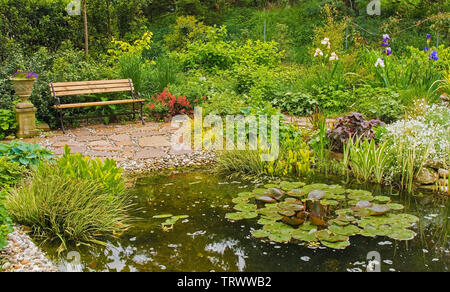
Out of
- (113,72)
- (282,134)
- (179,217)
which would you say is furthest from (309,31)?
(179,217)

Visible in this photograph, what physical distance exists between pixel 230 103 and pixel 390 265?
4.35m

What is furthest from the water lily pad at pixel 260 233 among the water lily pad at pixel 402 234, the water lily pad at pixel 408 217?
the water lily pad at pixel 408 217

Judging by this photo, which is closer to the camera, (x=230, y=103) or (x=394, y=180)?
(x=394, y=180)

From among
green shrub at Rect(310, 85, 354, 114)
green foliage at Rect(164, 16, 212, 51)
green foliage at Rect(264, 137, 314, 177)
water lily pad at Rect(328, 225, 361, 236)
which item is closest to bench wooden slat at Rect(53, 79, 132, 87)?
green shrub at Rect(310, 85, 354, 114)

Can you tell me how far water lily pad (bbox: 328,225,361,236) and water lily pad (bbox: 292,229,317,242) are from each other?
0.16 metres

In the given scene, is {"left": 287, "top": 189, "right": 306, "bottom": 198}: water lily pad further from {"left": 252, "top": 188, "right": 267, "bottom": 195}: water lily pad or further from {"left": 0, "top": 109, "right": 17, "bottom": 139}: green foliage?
{"left": 0, "top": 109, "right": 17, "bottom": 139}: green foliage

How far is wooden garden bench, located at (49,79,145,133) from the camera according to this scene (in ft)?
22.6

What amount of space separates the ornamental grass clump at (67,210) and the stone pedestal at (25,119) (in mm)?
2997

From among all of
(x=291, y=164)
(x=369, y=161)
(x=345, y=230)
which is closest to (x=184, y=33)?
(x=291, y=164)

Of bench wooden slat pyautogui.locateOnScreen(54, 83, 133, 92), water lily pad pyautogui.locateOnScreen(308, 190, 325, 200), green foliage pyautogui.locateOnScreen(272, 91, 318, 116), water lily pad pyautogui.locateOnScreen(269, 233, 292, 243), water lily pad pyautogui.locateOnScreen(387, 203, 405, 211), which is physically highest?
bench wooden slat pyautogui.locateOnScreen(54, 83, 133, 92)

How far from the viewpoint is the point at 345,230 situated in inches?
138

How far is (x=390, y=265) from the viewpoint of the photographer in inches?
119
